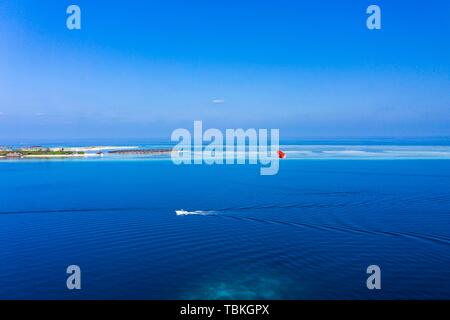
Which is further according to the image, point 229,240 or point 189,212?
point 189,212

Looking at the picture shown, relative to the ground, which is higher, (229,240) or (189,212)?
(189,212)

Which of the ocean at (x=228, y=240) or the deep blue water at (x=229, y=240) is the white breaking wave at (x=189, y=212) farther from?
the deep blue water at (x=229, y=240)

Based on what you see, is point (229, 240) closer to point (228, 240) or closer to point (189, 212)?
point (228, 240)

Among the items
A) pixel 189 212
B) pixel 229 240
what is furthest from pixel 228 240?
pixel 189 212

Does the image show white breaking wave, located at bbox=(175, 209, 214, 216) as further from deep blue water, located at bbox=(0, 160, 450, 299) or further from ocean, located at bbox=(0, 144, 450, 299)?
deep blue water, located at bbox=(0, 160, 450, 299)

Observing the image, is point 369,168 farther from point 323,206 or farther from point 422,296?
point 422,296

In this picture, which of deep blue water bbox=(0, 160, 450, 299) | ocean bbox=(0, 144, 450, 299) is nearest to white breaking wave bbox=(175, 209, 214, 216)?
ocean bbox=(0, 144, 450, 299)
